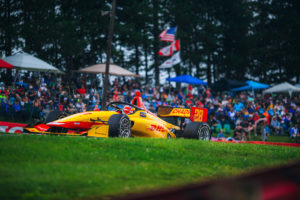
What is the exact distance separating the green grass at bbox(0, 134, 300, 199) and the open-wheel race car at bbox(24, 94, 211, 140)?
1622mm

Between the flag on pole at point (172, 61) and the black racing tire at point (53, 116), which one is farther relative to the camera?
the flag on pole at point (172, 61)

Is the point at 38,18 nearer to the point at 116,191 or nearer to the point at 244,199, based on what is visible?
the point at 116,191

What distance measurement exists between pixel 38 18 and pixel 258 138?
19.4m

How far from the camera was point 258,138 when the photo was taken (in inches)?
1022

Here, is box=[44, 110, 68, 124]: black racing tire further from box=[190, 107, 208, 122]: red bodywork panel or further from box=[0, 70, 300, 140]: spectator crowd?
box=[0, 70, 300, 140]: spectator crowd

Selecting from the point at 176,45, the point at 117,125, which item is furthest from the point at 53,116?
the point at 176,45

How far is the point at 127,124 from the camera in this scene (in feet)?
42.4

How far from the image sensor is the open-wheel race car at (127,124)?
1268 centimetres

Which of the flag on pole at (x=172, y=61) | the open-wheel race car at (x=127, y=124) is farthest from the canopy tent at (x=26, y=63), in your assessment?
the open-wheel race car at (x=127, y=124)

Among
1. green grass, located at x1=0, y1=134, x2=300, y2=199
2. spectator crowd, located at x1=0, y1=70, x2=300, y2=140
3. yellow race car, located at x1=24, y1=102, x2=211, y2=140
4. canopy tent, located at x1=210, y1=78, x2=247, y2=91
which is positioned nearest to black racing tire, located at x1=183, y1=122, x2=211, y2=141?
yellow race car, located at x1=24, y1=102, x2=211, y2=140

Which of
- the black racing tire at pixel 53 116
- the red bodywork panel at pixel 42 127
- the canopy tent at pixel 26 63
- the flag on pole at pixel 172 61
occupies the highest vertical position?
the flag on pole at pixel 172 61

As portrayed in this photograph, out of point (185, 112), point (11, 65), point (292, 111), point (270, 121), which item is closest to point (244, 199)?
point (185, 112)

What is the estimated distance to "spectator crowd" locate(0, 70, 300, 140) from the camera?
22.7 meters

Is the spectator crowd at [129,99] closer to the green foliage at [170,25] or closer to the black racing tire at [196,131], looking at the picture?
the green foliage at [170,25]
